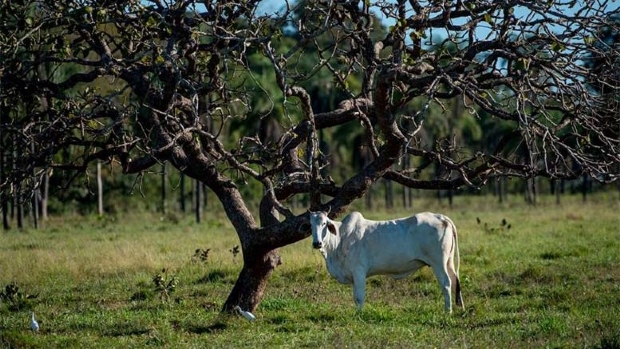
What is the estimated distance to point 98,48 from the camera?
45.1ft

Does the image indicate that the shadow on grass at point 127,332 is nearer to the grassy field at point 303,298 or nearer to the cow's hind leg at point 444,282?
the grassy field at point 303,298

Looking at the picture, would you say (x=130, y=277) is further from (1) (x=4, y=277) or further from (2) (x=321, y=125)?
(2) (x=321, y=125)

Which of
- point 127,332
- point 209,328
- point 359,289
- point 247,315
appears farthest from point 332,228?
point 127,332

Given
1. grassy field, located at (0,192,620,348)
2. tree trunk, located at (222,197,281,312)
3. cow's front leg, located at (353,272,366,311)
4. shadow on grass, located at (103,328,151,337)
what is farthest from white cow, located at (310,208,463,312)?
shadow on grass, located at (103,328,151,337)

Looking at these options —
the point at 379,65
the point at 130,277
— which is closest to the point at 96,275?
the point at 130,277

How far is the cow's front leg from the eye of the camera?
531 inches

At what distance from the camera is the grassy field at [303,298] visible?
1134 cm

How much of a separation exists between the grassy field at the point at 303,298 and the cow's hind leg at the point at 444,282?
29 centimetres

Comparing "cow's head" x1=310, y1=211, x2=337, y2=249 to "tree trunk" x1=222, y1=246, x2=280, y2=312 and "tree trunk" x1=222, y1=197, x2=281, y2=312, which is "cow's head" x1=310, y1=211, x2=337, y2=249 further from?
"tree trunk" x1=222, y1=246, x2=280, y2=312

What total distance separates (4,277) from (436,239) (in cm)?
918

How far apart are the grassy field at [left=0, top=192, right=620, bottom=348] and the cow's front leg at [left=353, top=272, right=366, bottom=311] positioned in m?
0.19

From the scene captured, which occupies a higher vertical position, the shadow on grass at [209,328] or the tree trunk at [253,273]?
the tree trunk at [253,273]

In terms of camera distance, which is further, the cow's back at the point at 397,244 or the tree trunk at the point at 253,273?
the cow's back at the point at 397,244

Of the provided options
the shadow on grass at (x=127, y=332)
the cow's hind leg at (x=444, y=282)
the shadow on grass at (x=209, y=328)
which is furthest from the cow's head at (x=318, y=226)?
the shadow on grass at (x=127, y=332)
